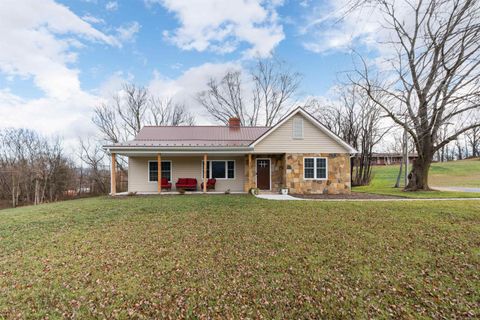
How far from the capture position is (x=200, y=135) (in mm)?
16109

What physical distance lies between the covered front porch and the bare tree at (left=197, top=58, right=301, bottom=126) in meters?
13.3

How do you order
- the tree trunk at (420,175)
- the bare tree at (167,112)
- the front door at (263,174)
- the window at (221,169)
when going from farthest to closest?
the bare tree at (167,112) < the window at (221,169) < the front door at (263,174) < the tree trunk at (420,175)

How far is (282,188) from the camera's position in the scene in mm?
13375

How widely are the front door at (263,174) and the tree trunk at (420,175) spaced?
8.66m

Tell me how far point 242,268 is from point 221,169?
11.2m

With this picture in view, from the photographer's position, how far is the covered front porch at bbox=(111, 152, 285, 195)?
47.1ft

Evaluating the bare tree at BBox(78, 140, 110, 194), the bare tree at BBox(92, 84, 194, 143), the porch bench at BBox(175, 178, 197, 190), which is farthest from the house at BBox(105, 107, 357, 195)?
the bare tree at BBox(92, 84, 194, 143)

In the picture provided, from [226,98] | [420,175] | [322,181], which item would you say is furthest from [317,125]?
[226,98]

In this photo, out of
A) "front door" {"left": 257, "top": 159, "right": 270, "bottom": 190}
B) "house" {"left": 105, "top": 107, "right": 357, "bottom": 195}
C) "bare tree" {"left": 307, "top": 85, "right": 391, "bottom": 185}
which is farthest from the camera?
"bare tree" {"left": 307, "top": 85, "right": 391, "bottom": 185}

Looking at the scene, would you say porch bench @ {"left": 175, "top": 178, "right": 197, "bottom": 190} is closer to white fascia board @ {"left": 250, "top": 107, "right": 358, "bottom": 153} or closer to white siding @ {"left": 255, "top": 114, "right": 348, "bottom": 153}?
white siding @ {"left": 255, "top": 114, "right": 348, "bottom": 153}

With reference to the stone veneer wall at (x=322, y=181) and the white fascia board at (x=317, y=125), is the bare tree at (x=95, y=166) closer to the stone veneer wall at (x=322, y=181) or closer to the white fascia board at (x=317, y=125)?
the white fascia board at (x=317, y=125)

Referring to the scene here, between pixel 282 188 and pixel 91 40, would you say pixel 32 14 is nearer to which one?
pixel 91 40

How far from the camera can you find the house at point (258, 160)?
13.2m

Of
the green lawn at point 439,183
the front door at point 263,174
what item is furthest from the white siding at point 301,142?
the green lawn at point 439,183
